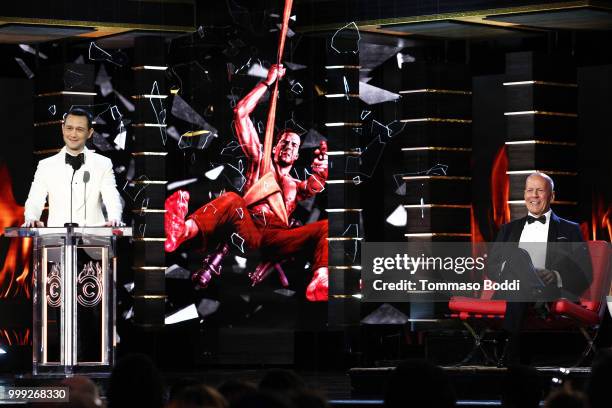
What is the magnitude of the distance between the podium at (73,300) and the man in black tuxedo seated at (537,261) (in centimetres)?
A: 250

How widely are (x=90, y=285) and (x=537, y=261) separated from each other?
294cm

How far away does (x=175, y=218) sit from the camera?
401 inches

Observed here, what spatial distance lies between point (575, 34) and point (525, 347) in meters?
3.16

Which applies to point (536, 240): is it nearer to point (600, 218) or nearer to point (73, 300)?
point (600, 218)

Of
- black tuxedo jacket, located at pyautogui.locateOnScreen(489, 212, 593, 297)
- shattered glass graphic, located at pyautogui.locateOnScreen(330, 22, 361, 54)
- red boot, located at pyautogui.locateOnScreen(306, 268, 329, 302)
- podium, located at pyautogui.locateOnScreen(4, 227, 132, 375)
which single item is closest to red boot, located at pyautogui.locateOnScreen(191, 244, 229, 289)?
red boot, located at pyautogui.locateOnScreen(306, 268, 329, 302)

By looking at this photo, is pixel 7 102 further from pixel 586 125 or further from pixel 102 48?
pixel 586 125

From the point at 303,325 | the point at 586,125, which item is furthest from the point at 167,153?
the point at 586,125

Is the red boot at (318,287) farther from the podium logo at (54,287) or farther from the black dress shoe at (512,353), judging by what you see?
the podium logo at (54,287)

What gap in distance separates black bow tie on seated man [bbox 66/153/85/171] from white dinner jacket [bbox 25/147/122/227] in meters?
0.04

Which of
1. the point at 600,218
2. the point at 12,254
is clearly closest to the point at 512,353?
the point at 600,218

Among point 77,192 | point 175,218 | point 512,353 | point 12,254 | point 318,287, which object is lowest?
point 512,353

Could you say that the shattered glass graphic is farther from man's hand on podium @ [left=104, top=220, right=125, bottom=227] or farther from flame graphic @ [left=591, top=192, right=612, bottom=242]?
man's hand on podium @ [left=104, top=220, right=125, bottom=227]

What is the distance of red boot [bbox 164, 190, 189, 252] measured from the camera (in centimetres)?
1015

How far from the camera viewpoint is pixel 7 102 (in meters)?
10.4
